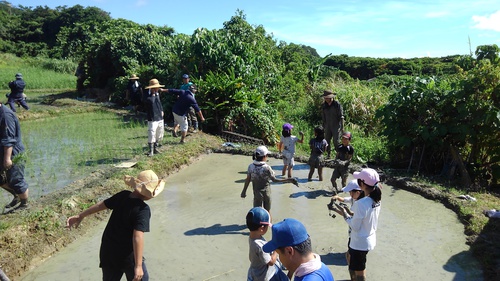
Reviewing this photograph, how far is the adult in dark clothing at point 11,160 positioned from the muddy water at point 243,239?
1.28m

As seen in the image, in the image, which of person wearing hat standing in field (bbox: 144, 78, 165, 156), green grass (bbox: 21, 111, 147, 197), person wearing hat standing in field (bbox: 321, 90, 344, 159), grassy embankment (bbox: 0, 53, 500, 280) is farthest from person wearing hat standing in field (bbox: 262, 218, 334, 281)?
person wearing hat standing in field (bbox: 321, 90, 344, 159)

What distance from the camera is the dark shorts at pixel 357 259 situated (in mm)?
4352

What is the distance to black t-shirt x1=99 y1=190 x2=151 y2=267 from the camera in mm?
3580

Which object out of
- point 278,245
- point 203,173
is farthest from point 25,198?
point 278,245

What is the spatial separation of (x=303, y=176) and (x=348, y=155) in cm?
192

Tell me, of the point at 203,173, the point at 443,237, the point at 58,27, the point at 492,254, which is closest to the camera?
the point at 492,254

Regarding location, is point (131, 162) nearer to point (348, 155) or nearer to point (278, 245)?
point (348, 155)

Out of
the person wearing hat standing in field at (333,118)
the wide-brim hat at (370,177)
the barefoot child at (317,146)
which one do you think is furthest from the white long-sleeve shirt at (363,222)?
the person wearing hat standing in field at (333,118)

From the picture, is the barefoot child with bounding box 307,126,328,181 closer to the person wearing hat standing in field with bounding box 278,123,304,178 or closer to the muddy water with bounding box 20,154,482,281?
the person wearing hat standing in field with bounding box 278,123,304,178

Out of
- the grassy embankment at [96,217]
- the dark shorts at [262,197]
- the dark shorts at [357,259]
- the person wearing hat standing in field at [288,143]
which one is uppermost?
the person wearing hat standing in field at [288,143]

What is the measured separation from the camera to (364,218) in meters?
4.21

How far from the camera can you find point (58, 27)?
51.1m

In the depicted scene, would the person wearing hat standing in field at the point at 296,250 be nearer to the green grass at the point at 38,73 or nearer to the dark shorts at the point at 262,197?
the dark shorts at the point at 262,197

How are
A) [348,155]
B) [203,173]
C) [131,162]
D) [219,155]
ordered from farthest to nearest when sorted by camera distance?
[219,155] → [203,173] → [131,162] → [348,155]
